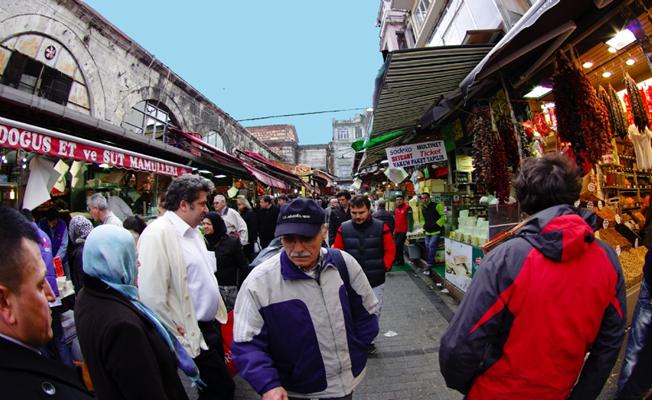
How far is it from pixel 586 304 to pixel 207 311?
105 inches

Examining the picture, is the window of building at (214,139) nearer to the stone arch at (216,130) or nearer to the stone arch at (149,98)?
the stone arch at (216,130)

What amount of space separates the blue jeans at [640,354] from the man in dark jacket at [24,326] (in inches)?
134

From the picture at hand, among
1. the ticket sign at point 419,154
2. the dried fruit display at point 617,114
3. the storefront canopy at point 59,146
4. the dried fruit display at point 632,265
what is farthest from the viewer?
the ticket sign at point 419,154

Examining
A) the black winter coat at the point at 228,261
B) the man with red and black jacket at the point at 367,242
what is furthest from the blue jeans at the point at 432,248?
the black winter coat at the point at 228,261

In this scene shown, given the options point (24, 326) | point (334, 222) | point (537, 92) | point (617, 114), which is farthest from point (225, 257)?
point (617, 114)

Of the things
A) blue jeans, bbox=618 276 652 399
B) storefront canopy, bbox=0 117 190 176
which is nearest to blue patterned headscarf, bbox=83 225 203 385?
storefront canopy, bbox=0 117 190 176

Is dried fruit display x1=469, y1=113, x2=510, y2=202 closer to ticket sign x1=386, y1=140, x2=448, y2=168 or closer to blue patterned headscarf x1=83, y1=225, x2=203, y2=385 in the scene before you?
ticket sign x1=386, y1=140, x2=448, y2=168

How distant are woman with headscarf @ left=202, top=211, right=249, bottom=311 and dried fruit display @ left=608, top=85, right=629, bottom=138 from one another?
5050 mm

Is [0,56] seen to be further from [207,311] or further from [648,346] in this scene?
[648,346]

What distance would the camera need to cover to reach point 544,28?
3.50 m

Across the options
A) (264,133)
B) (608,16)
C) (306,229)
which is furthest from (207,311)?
(264,133)

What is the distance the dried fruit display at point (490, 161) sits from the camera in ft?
15.4

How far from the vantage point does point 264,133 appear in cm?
4338

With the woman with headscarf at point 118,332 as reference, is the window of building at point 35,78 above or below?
→ above
